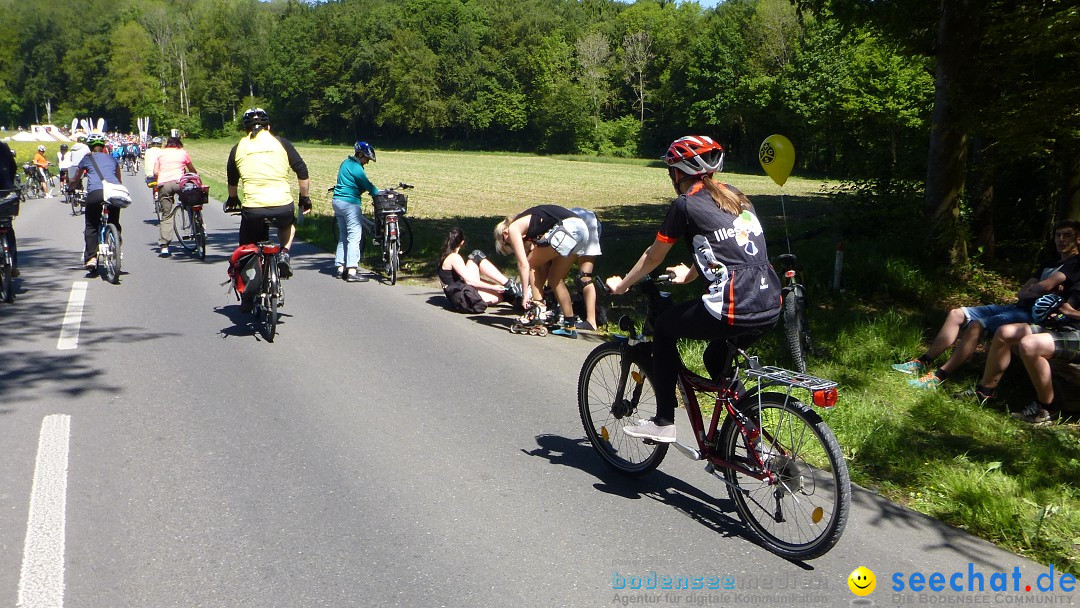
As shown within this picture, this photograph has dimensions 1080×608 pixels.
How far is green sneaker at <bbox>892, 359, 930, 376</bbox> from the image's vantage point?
7961 mm

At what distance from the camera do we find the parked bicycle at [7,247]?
1057 cm

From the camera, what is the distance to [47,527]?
14.8ft

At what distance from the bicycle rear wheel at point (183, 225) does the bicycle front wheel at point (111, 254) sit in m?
3.10

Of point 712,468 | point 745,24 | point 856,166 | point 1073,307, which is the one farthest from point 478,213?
point 745,24

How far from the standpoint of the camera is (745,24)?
76.8 m

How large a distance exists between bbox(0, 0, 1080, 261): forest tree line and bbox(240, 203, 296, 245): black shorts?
7542 mm

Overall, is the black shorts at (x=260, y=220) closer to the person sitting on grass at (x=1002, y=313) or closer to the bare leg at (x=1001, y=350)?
the person sitting on grass at (x=1002, y=313)

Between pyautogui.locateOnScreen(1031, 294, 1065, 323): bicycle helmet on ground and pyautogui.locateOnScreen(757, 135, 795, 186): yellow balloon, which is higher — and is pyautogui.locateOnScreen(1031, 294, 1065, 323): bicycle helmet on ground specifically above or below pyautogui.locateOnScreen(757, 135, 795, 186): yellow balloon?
below

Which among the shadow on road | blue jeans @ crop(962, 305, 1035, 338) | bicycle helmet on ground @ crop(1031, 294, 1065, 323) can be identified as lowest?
the shadow on road

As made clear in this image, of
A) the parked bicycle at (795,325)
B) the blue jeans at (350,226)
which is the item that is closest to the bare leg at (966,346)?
the parked bicycle at (795,325)

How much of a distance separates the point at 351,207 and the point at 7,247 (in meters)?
4.09

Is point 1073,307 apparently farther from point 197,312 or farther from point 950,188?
point 197,312

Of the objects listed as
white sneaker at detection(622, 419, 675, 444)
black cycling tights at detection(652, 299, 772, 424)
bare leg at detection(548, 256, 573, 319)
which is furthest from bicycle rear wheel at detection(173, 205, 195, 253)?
black cycling tights at detection(652, 299, 772, 424)

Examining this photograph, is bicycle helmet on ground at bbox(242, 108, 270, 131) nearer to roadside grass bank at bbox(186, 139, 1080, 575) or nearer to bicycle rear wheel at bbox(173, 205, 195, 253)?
roadside grass bank at bbox(186, 139, 1080, 575)
